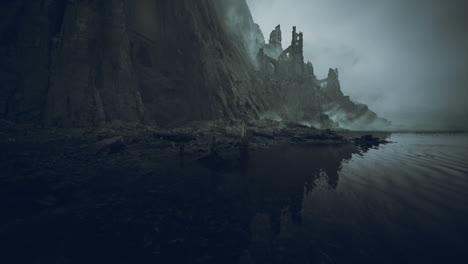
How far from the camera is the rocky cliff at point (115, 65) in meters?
27.3

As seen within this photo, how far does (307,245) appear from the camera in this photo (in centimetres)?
520

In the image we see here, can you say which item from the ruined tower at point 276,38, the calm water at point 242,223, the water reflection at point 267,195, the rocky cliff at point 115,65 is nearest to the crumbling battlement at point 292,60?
the ruined tower at point 276,38

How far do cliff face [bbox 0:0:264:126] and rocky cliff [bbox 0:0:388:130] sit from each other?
14 cm

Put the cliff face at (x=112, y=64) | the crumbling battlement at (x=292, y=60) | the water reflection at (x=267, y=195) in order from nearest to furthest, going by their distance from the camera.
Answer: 1. the water reflection at (x=267, y=195)
2. the cliff face at (x=112, y=64)
3. the crumbling battlement at (x=292, y=60)

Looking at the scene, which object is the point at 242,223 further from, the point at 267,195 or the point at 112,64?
the point at 112,64

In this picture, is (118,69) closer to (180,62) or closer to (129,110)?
(129,110)

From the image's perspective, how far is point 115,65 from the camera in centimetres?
3083

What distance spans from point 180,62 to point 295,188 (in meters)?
39.0

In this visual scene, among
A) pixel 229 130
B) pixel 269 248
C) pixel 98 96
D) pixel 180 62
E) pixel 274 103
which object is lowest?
pixel 269 248

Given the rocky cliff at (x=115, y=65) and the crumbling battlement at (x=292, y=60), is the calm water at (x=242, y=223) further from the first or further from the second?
the crumbling battlement at (x=292, y=60)

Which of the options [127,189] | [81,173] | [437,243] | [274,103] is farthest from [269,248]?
[274,103]

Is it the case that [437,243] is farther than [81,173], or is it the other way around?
[81,173]

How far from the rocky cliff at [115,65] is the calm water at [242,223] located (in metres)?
24.4

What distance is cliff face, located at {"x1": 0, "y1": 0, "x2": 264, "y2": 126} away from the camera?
27.2 metres
